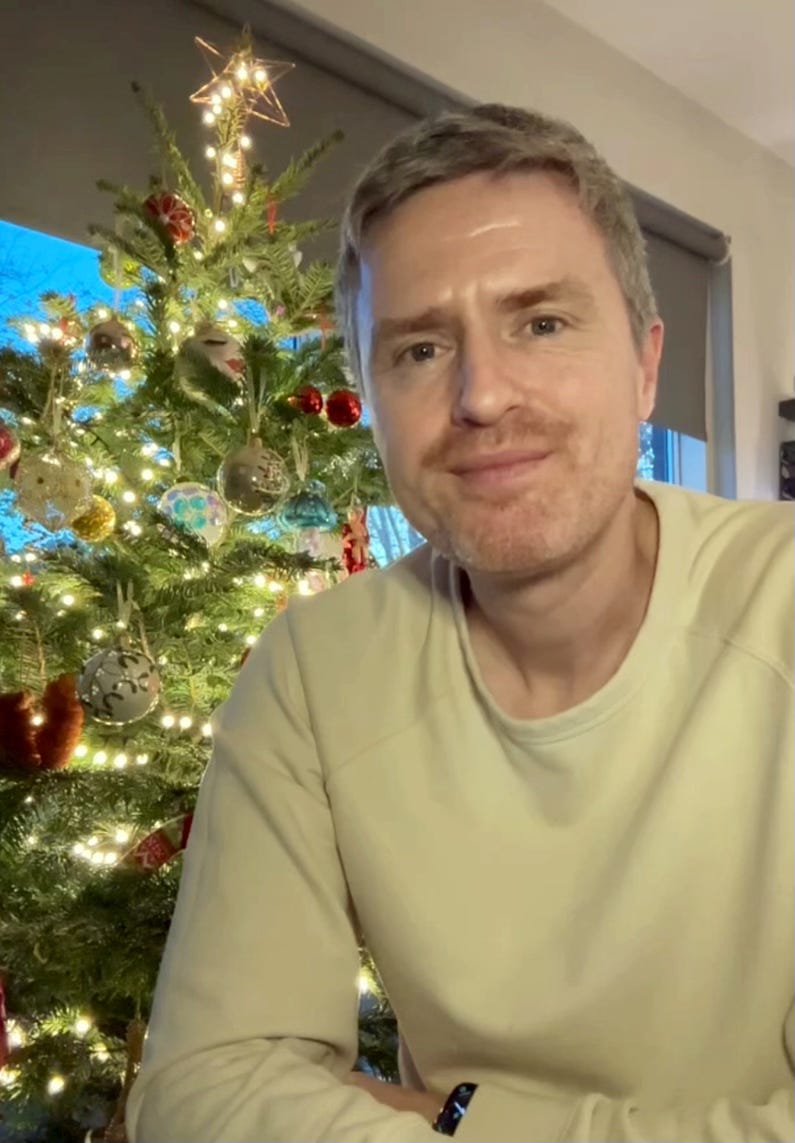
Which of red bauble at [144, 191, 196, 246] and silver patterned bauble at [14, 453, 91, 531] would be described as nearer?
silver patterned bauble at [14, 453, 91, 531]

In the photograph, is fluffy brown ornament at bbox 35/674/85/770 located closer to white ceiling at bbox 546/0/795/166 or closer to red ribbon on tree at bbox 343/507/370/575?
red ribbon on tree at bbox 343/507/370/575

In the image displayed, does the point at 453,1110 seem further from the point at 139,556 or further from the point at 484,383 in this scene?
the point at 139,556

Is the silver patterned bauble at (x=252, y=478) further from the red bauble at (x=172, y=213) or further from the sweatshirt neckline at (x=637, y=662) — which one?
the sweatshirt neckline at (x=637, y=662)

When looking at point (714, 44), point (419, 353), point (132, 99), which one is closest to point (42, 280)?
point (132, 99)

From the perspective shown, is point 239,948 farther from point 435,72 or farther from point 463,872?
point 435,72

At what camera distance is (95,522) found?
4.40 ft

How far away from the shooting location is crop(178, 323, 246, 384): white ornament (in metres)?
1.34

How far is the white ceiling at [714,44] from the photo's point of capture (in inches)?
103

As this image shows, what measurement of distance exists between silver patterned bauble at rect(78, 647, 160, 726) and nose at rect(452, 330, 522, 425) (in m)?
0.57

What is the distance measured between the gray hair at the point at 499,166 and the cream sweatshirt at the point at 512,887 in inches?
10.1

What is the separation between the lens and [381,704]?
899 millimetres

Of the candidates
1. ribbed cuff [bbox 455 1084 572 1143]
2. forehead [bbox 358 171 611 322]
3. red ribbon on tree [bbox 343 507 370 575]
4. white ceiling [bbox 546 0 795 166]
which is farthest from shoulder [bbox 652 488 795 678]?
white ceiling [bbox 546 0 795 166]

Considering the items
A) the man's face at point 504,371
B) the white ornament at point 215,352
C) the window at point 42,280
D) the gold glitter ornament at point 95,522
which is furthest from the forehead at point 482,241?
the window at point 42,280

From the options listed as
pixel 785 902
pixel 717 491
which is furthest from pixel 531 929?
pixel 717 491
